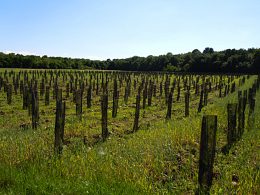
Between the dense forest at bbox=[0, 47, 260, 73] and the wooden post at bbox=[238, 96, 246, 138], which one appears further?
the dense forest at bbox=[0, 47, 260, 73]

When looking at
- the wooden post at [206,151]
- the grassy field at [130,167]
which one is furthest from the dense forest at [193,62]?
the wooden post at [206,151]

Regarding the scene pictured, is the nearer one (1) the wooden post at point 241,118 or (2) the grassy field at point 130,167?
(2) the grassy field at point 130,167

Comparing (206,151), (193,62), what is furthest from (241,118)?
(193,62)

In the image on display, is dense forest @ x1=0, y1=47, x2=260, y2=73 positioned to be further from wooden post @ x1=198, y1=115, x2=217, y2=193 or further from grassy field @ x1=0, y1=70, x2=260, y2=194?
wooden post @ x1=198, y1=115, x2=217, y2=193

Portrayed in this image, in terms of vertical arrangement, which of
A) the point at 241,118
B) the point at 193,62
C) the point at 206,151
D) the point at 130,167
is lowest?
the point at 130,167

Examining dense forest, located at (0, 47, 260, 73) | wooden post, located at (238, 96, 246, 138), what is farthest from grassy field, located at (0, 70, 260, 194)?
dense forest, located at (0, 47, 260, 73)

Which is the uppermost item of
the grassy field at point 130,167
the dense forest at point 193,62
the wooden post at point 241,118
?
the dense forest at point 193,62

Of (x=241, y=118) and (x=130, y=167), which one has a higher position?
(x=241, y=118)

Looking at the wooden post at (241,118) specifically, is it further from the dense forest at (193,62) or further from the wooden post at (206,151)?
the dense forest at (193,62)

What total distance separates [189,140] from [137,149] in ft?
6.17

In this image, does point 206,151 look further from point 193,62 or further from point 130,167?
point 193,62

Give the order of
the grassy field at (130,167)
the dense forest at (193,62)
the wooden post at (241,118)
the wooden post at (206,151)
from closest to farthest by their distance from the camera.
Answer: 1. the grassy field at (130,167)
2. the wooden post at (206,151)
3. the wooden post at (241,118)
4. the dense forest at (193,62)

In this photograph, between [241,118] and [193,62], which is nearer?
[241,118]

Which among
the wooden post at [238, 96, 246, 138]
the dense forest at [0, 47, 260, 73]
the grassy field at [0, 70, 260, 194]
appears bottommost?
the grassy field at [0, 70, 260, 194]
